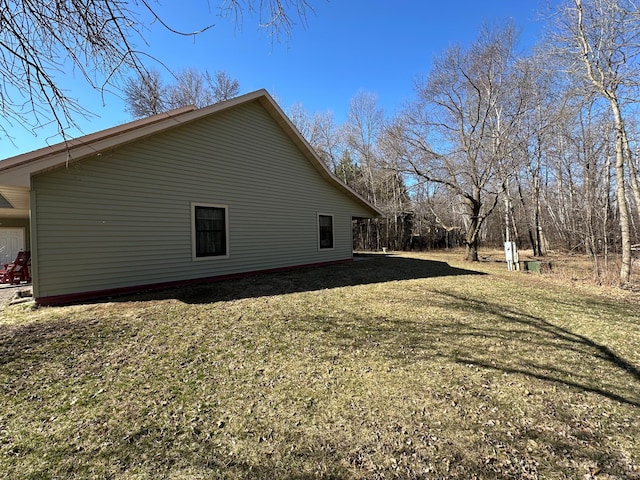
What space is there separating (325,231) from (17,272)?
1065cm

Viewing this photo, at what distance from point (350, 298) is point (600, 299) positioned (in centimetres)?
619

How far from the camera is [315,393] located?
9.44ft

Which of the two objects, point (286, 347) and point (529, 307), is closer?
point (286, 347)

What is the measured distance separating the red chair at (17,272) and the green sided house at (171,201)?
247 centimetres

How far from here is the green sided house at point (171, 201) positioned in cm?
578

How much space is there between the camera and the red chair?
31.7ft

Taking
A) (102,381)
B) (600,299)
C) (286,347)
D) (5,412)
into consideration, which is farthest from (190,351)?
(600,299)

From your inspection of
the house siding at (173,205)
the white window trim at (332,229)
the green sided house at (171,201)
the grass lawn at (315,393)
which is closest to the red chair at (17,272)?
the green sided house at (171,201)

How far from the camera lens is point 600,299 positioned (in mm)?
7191

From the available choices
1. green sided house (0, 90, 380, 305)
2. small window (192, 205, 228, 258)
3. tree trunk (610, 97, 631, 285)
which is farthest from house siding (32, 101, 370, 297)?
tree trunk (610, 97, 631, 285)

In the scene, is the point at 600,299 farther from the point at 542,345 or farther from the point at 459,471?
the point at 459,471

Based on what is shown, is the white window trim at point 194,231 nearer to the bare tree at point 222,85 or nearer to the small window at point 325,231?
the small window at point 325,231

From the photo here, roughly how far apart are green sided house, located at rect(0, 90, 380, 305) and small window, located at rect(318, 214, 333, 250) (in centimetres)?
32

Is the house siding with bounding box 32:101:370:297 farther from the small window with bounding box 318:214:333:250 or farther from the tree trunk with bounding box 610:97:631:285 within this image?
the tree trunk with bounding box 610:97:631:285
